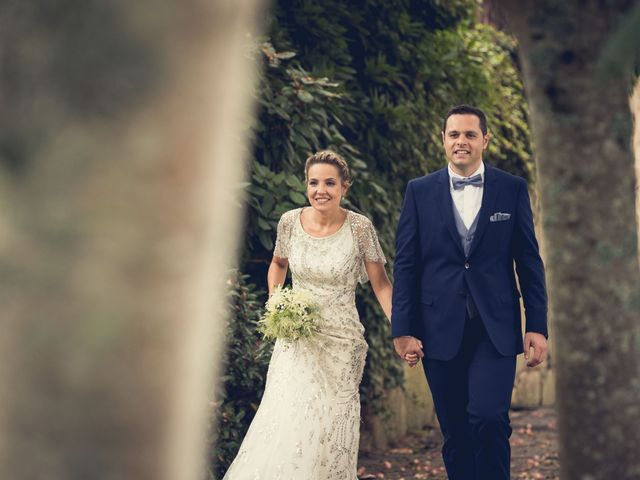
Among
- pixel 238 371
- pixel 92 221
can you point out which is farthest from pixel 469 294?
pixel 92 221

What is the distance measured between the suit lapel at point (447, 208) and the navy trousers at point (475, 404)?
0.40 m

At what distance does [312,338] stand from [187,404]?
476 cm

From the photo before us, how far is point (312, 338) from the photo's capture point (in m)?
5.79

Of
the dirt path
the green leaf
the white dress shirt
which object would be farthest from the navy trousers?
the dirt path

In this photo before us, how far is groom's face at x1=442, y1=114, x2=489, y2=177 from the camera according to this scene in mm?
5129

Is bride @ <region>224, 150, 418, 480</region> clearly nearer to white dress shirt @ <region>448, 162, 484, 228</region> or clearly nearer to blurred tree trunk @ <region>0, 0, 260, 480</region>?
white dress shirt @ <region>448, 162, 484, 228</region>

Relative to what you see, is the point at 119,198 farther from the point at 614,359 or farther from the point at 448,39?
the point at 448,39

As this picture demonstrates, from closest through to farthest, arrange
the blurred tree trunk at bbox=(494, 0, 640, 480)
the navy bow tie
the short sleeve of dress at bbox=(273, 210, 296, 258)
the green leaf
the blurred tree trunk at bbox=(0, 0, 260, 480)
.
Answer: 1. the blurred tree trunk at bbox=(0, 0, 260, 480)
2. the blurred tree trunk at bbox=(494, 0, 640, 480)
3. the navy bow tie
4. the short sleeve of dress at bbox=(273, 210, 296, 258)
5. the green leaf

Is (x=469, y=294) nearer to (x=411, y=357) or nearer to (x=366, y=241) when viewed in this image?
(x=411, y=357)

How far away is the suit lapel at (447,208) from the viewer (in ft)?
16.6

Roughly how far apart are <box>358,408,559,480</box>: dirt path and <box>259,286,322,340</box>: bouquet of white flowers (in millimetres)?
2156

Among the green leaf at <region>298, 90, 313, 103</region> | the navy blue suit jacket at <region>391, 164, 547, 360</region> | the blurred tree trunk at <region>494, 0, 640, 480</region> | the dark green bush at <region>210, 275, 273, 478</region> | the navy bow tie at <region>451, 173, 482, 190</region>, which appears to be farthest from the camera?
the green leaf at <region>298, 90, 313, 103</region>

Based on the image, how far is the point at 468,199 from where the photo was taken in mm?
5207

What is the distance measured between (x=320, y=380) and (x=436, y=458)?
115 inches
